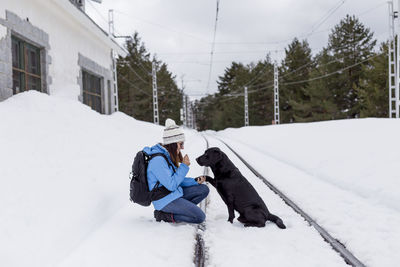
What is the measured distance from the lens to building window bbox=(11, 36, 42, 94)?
8552 mm

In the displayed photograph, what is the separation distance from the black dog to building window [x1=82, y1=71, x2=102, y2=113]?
10.9m

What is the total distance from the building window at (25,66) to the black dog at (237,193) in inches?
278

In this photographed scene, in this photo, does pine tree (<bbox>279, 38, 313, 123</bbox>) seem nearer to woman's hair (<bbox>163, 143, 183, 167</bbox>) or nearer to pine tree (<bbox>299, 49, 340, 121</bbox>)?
pine tree (<bbox>299, 49, 340, 121</bbox>)

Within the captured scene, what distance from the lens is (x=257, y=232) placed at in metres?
3.93

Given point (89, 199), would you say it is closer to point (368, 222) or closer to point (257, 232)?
point (257, 232)

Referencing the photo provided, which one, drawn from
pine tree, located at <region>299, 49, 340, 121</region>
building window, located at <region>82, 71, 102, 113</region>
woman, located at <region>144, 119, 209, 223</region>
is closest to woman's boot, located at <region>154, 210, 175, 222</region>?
woman, located at <region>144, 119, 209, 223</region>

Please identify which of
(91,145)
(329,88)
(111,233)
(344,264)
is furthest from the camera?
(329,88)

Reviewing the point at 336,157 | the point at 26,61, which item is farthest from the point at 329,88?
the point at 26,61

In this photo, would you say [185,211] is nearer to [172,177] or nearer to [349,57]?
[172,177]

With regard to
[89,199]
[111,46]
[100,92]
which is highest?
[111,46]

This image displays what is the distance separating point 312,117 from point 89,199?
37000 millimetres

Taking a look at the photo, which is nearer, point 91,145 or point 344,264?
point 344,264

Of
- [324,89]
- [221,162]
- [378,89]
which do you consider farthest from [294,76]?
[221,162]

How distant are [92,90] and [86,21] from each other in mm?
3560
